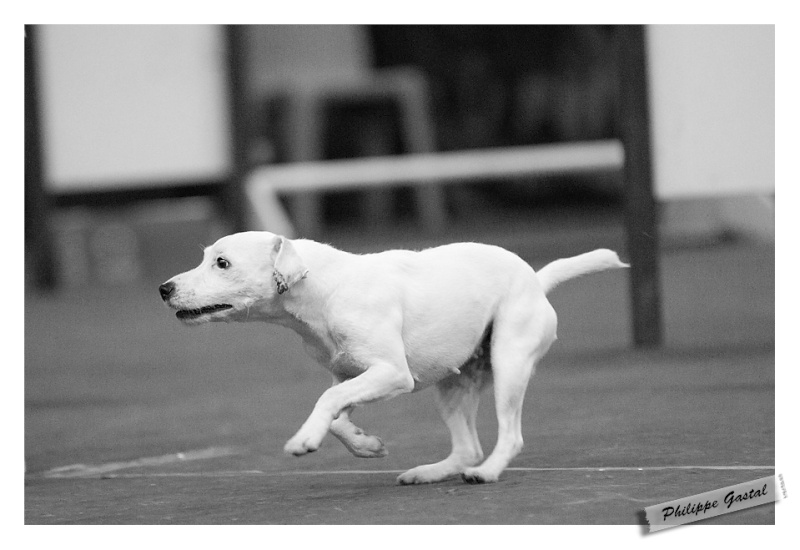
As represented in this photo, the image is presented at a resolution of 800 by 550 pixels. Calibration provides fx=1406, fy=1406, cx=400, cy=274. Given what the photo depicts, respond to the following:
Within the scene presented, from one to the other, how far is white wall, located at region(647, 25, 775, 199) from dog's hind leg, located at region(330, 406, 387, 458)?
9.98 feet

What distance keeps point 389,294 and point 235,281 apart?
0.50m

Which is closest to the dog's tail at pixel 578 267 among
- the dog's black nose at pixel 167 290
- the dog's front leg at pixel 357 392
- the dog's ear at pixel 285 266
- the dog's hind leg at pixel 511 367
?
the dog's hind leg at pixel 511 367

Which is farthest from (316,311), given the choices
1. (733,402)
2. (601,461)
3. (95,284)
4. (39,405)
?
(95,284)

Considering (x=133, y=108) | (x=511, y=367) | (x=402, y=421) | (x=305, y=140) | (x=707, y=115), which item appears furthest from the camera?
(x=305, y=140)

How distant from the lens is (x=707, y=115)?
7.60 meters

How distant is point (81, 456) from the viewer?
6.01 m

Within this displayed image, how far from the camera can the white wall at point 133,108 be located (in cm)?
1236

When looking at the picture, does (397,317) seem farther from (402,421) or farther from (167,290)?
(402,421)

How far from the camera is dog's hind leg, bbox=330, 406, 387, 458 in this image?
14.7 feet

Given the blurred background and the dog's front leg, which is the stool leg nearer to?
the blurred background

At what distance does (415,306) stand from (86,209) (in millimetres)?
10048

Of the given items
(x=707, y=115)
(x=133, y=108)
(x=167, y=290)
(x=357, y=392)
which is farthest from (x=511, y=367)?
(x=133, y=108)

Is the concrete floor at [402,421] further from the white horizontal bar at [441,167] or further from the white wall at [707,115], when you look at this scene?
the white horizontal bar at [441,167]

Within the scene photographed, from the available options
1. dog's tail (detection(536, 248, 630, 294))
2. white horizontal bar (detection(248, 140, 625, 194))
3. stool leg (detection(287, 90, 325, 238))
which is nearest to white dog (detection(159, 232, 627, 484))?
dog's tail (detection(536, 248, 630, 294))
